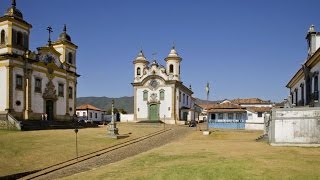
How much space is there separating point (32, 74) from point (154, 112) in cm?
2252

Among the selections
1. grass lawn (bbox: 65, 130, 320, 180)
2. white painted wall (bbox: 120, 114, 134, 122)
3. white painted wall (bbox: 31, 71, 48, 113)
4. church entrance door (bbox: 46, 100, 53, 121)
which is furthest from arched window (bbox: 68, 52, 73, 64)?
grass lawn (bbox: 65, 130, 320, 180)

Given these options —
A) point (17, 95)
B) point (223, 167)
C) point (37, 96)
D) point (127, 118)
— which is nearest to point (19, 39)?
point (17, 95)

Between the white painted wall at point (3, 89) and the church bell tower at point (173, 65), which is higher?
the church bell tower at point (173, 65)

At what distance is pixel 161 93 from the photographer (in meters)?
56.2

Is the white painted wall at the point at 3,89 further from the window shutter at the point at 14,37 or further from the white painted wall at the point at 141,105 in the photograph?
the white painted wall at the point at 141,105

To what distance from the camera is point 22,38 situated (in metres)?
37.7

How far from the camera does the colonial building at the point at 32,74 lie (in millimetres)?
35500

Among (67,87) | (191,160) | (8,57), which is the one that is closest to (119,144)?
(191,160)

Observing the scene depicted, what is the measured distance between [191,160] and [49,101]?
2941cm

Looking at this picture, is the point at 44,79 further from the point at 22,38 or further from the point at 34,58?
the point at 22,38

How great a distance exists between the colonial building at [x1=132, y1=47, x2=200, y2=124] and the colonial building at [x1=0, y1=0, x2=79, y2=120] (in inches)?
522

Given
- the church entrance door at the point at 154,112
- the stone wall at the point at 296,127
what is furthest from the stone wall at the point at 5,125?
the church entrance door at the point at 154,112

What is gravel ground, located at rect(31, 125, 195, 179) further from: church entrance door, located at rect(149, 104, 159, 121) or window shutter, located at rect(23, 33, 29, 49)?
church entrance door, located at rect(149, 104, 159, 121)

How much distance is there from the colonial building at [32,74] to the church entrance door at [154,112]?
13705mm
